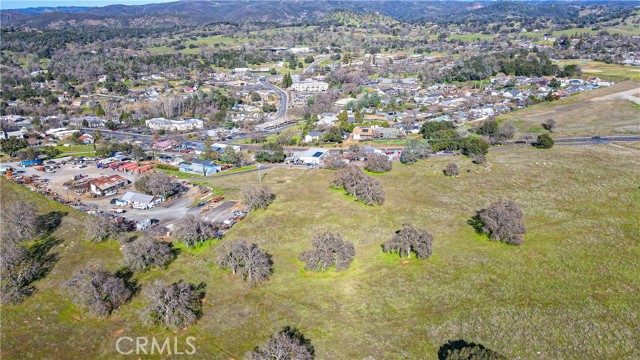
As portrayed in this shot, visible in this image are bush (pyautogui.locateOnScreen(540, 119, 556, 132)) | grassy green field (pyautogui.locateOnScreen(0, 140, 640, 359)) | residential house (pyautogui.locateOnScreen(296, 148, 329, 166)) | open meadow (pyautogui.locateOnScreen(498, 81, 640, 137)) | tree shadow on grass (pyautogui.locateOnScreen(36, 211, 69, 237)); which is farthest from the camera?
bush (pyautogui.locateOnScreen(540, 119, 556, 132))

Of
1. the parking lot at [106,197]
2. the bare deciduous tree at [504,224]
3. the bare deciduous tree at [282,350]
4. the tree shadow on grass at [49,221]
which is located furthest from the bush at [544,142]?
the tree shadow on grass at [49,221]

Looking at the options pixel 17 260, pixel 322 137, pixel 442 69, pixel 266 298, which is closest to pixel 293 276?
pixel 266 298

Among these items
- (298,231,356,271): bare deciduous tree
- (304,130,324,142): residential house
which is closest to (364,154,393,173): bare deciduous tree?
(304,130,324,142): residential house

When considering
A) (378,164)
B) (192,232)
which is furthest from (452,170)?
(192,232)

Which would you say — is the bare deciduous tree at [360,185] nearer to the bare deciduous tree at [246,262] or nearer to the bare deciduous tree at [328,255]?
the bare deciduous tree at [328,255]

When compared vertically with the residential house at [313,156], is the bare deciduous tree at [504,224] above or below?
above

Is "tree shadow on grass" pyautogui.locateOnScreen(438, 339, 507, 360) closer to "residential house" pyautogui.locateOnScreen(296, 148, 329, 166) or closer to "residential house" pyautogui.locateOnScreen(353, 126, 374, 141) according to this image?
"residential house" pyautogui.locateOnScreen(296, 148, 329, 166)

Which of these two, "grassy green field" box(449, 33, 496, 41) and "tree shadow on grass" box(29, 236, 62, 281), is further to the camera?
"grassy green field" box(449, 33, 496, 41)
